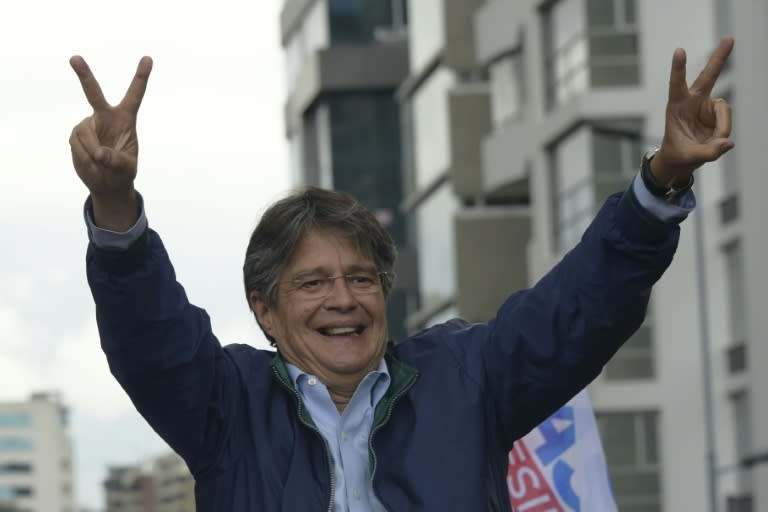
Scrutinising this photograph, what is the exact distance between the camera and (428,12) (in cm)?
4747

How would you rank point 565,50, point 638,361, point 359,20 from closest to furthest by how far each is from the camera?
1. point 638,361
2. point 565,50
3. point 359,20

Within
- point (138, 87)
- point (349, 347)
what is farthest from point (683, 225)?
point (138, 87)

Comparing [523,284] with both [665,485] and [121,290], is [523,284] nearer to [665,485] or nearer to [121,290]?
[665,485]

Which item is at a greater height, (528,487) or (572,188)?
(572,188)

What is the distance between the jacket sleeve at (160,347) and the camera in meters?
5.32

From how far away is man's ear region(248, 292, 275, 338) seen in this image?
5914 millimetres

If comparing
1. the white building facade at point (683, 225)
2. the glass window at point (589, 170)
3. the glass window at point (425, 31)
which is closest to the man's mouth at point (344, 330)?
the white building facade at point (683, 225)

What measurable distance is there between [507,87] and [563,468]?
33252mm

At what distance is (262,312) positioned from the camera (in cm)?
594

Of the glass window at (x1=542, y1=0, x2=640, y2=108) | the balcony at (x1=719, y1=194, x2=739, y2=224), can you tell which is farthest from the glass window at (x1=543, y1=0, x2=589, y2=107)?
the balcony at (x1=719, y1=194, x2=739, y2=224)

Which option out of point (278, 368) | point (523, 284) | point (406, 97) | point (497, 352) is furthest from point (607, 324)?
point (406, 97)

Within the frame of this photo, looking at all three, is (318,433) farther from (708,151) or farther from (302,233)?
(708,151)

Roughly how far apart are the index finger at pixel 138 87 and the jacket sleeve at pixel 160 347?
11.3 inches

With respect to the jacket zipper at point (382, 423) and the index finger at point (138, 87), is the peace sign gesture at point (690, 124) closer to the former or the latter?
the jacket zipper at point (382, 423)
